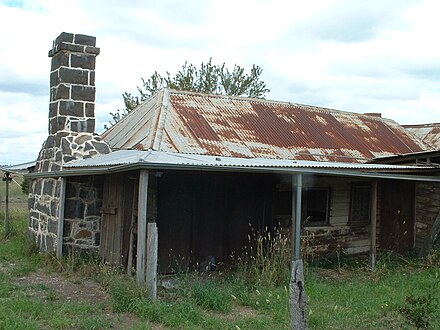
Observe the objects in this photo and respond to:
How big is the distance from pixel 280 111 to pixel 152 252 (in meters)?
6.82

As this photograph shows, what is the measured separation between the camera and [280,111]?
13.0 m

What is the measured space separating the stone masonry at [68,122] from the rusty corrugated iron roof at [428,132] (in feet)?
30.8

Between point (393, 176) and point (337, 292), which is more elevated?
point (393, 176)

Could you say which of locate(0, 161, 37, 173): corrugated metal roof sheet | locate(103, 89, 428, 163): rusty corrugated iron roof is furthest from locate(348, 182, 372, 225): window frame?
locate(0, 161, 37, 173): corrugated metal roof sheet

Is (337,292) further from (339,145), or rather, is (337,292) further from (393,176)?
(339,145)

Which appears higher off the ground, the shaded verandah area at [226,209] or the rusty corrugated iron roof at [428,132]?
the rusty corrugated iron roof at [428,132]

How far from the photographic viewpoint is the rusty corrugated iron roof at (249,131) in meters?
10.0

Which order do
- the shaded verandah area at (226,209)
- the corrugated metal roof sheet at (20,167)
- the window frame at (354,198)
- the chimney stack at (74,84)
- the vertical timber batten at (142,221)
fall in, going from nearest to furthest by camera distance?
1. the vertical timber batten at (142,221)
2. the shaded verandah area at (226,209)
3. the chimney stack at (74,84)
4. the window frame at (354,198)
5. the corrugated metal roof sheet at (20,167)

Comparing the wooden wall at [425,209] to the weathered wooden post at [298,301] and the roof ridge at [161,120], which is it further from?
the weathered wooden post at [298,301]

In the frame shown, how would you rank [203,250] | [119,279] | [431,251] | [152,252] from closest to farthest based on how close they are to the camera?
[152,252], [119,279], [203,250], [431,251]

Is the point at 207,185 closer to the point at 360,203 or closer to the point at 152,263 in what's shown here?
the point at 152,263

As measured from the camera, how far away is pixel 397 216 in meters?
12.6

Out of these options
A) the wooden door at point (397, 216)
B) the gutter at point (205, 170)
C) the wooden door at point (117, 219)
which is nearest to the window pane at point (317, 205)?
the wooden door at point (397, 216)

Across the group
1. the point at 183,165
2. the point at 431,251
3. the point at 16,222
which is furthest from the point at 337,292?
the point at 16,222
